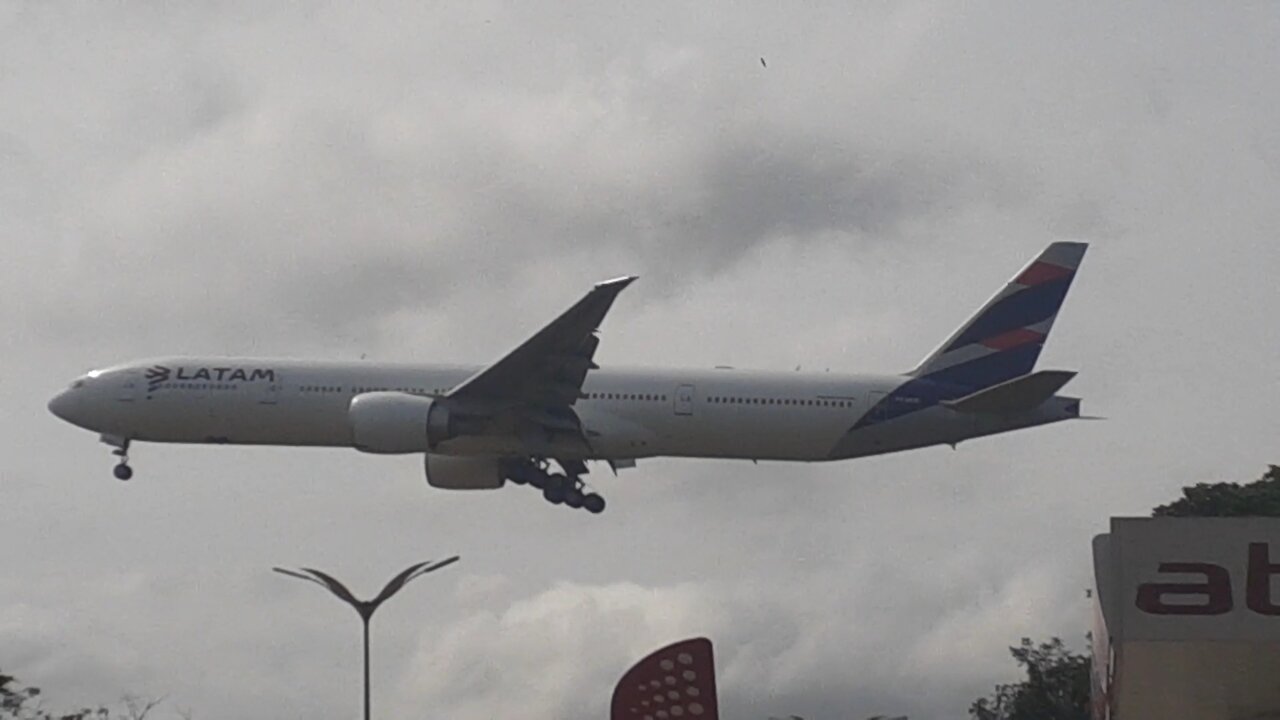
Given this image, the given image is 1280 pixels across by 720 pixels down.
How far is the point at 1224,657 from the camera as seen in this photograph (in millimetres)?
36781

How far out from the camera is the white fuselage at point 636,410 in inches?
2312

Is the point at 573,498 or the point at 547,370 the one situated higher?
the point at 547,370

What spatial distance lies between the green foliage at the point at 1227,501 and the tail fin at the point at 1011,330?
62.7ft

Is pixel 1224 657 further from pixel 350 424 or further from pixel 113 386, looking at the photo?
pixel 113 386

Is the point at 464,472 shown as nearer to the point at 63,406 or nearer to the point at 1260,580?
the point at 63,406

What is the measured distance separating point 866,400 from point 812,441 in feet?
6.31

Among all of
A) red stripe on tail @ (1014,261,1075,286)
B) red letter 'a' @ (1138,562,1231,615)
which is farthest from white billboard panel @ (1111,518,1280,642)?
red stripe on tail @ (1014,261,1075,286)

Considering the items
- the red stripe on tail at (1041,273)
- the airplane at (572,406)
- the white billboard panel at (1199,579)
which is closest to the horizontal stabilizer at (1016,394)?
the airplane at (572,406)

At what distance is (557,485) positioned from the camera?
61875 mm

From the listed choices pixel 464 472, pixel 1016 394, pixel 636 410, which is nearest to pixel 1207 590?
pixel 1016 394

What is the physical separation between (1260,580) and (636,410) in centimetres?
2501

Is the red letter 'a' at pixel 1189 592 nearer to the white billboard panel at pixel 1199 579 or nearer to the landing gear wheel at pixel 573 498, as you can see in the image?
the white billboard panel at pixel 1199 579

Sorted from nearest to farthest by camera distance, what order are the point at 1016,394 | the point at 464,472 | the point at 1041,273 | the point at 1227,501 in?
the point at 1016,394 → the point at 464,472 → the point at 1041,273 → the point at 1227,501

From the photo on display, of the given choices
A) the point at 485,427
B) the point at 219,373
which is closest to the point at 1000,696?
the point at 485,427
